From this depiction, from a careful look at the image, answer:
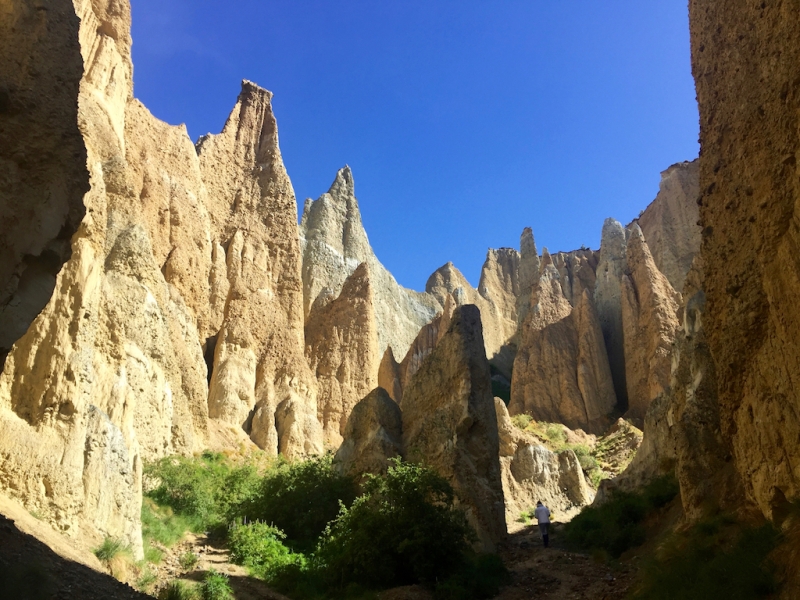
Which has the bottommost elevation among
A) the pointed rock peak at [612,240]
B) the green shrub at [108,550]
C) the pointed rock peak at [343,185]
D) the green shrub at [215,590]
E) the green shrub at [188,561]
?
the green shrub at [215,590]

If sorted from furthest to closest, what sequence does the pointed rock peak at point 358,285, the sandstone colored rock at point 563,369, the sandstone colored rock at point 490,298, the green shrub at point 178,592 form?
1. the sandstone colored rock at point 490,298
2. the sandstone colored rock at point 563,369
3. the pointed rock peak at point 358,285
4. the green shrub at point 178,592

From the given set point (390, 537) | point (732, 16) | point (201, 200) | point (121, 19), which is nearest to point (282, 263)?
point (201, 200)

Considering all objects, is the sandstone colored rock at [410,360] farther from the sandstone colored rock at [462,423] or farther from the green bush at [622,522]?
the green bush at [622,522]

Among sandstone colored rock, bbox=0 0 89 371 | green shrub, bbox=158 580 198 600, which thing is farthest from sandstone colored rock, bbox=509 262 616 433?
sandstone colored rock, bbox=0 0 89 371

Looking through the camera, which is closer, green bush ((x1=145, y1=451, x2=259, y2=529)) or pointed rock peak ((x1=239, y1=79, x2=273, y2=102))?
green bush ((x1=145, y1=451, x2=259, y2=529))

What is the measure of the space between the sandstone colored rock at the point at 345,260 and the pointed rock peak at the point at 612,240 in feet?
63.9

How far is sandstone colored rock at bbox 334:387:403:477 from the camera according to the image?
1917 cm

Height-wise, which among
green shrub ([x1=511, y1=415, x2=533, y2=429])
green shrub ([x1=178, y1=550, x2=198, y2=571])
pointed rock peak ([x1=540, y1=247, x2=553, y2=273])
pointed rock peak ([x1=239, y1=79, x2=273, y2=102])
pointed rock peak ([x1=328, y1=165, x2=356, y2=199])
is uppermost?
pointed rock peak ([x1=328, y1=165, x2=356, y2=199])

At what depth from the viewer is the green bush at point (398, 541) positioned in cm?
1223

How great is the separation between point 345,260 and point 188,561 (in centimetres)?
3676

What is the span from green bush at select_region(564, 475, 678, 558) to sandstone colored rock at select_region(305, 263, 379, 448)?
17295 mm

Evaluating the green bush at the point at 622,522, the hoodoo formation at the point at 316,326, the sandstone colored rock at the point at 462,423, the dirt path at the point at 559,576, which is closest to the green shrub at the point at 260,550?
the hoodoo formation at the point at 316,326

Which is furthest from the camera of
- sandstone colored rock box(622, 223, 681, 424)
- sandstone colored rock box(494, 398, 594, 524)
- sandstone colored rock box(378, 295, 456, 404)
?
sandstone colored rock box(378, 295, 456, 404)

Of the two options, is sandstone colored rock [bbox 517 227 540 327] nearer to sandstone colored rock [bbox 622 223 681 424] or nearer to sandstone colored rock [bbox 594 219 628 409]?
sandstone colored rock [bbox 594 219 628 409]
